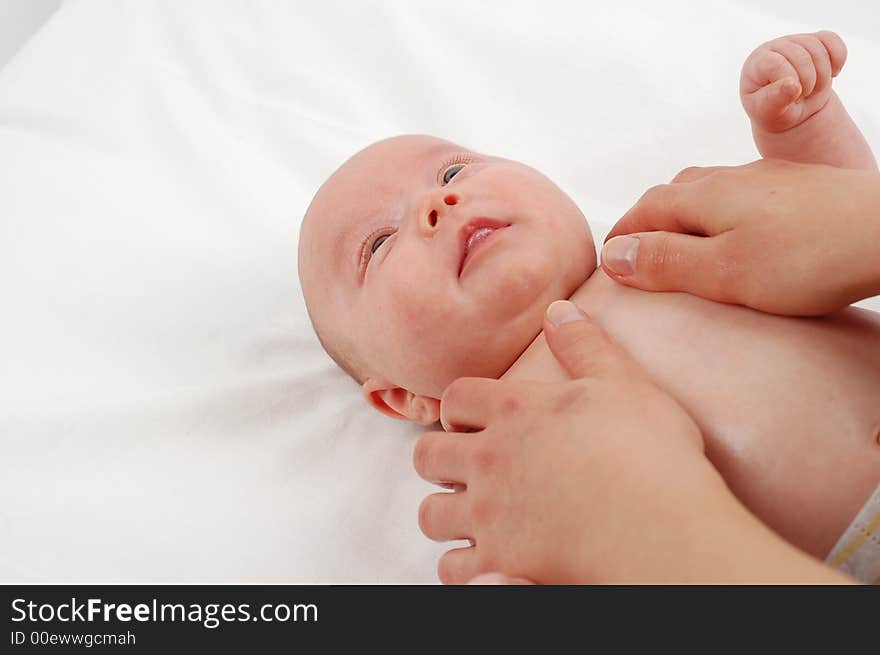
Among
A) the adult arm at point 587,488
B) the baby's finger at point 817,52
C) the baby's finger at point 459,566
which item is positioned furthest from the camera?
the baby's finger at point 817,52

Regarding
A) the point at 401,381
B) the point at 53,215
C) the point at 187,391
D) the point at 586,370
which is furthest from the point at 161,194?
the point at 586,370

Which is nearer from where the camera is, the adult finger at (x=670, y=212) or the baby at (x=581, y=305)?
the baby at (x=581, y=305)

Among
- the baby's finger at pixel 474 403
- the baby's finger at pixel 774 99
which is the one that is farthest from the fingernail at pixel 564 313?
the baby's finger at pixel 774 99

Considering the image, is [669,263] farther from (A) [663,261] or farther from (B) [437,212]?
(B) [437,212]

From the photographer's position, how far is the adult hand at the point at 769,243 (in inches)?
41.1

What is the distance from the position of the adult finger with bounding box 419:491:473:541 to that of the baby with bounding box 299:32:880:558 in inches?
8.1

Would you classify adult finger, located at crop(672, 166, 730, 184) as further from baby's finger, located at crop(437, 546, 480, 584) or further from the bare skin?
baby's finger, located at crop(437, 546, 480, 584)

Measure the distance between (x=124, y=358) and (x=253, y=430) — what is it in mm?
249

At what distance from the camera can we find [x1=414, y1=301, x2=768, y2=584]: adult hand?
847mm

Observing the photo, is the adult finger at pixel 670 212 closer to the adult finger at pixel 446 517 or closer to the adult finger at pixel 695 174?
the adult finger at pixel 695 174

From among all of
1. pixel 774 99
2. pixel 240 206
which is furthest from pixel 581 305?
pixel 240 206

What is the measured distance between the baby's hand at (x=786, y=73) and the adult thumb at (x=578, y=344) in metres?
0.36

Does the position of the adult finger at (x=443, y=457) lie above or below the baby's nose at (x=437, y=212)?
below
